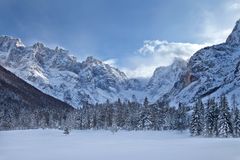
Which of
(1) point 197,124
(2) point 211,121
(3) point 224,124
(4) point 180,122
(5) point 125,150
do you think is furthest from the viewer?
(4) point 180,122

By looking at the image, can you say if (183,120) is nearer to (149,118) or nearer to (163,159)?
(149,118)

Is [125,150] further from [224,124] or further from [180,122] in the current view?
[180,122]

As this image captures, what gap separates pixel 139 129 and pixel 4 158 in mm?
107611

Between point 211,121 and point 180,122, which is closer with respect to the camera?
point 211,121

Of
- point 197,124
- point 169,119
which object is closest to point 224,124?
point 197,124

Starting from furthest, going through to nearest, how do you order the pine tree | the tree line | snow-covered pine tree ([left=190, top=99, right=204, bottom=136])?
the pine tree, snow-covered pine tree ([left=190, top=99, right=204, bottom=136]), the tree line

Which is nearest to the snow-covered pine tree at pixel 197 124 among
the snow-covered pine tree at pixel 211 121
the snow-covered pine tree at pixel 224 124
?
the snow-covered pine tree at pixel 211 121

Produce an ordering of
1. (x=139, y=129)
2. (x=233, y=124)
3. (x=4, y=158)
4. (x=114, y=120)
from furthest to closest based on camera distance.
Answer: (x=114, y=120) → (x=139, y=129) → (x=233, y=124) → (x=4, y=158)

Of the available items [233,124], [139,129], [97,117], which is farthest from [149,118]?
[233,124]

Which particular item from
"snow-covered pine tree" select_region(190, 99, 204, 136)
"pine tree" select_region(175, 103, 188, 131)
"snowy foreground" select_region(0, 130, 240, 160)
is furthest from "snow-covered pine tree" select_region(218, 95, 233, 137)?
"pine tree" select_region(175, 103, 188, 131)

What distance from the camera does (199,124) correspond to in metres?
112

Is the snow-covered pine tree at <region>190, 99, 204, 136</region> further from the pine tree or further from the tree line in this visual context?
the pine tree

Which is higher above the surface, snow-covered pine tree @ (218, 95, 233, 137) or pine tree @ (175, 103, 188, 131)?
pine tree @ (175, 103, 188, 131)

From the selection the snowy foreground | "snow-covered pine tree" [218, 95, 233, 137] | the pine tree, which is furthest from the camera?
the pine tree
